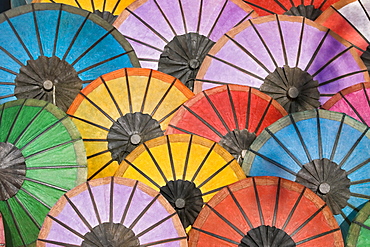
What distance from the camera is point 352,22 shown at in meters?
21.8

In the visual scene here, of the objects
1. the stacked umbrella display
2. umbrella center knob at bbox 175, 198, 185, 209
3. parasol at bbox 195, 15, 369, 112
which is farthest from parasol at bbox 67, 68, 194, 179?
umbrella center knob at bbox 175, 198, 185, 209

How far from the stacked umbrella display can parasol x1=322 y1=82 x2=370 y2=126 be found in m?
0.03

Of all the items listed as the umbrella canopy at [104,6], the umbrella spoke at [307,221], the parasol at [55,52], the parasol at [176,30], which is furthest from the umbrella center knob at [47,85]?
the umbrella spoke at [307,221]

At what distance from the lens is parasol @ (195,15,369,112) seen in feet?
67.3

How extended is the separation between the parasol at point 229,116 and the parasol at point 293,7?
371 centimetres

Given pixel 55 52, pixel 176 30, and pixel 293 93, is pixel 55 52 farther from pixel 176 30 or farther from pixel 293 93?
pixel 293 93

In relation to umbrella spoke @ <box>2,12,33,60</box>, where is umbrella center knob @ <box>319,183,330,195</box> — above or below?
below

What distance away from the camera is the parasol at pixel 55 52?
20359 mm

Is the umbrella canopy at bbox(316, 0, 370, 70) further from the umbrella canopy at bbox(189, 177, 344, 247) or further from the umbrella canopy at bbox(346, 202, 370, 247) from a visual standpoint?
the umbrella canopy at bbox(189, 177, 344, 247)

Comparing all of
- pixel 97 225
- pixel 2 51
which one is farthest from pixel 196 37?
pixel 97 225

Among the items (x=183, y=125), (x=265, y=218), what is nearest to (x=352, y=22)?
(x=183, y=125)

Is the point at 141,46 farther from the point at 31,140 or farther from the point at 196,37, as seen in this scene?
the point at 31,140

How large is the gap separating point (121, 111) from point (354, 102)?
16.0 feet

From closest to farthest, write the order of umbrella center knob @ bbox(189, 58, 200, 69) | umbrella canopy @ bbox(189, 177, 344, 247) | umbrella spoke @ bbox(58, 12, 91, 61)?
umbrella canopy @ bbox(189, 177, 344, 247) < umbrella spoke @ bbox(58, 12, 91, 61) < umbrella center knob @ bbox(189, 58, 200, 69)
